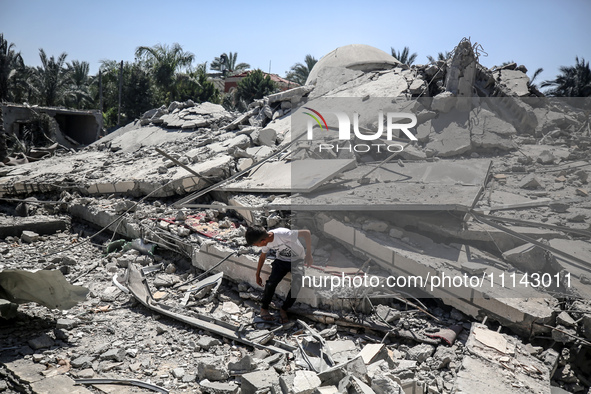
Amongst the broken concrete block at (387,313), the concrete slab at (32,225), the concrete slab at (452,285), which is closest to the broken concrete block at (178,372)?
the broken concrete block at (387,313)

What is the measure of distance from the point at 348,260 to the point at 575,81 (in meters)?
21.8

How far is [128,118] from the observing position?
81.9 ft

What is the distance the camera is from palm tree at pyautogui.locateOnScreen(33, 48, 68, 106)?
2491 cm

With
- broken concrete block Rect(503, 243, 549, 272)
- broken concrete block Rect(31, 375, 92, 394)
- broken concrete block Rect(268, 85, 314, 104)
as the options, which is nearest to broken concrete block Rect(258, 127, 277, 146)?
broken concrete block Rect(268, 85, 314, 104)

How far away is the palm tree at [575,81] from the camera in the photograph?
67.4 feet

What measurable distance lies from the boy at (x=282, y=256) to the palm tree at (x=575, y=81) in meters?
21.6

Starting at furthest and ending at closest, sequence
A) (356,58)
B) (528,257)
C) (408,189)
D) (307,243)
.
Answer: (356,58) < (408,189) < (307,243) < (528,257)

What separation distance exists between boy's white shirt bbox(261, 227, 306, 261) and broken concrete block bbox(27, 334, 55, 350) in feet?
7.14

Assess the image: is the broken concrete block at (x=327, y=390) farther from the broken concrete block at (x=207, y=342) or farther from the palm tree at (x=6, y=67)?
the palm tree at (x=6, y=67)

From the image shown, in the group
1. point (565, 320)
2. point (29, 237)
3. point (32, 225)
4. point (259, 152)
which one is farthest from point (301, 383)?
point (32, 225)

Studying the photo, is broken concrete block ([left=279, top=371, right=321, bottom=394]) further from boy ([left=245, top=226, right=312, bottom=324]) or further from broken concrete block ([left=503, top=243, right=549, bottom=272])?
broken concrete block ([left=503, top=243, right=549, bottom=272])

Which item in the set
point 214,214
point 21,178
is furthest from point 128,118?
point 214,214

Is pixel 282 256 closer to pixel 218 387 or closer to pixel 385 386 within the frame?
pixel 218 387

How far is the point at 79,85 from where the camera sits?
27812 millimetres
